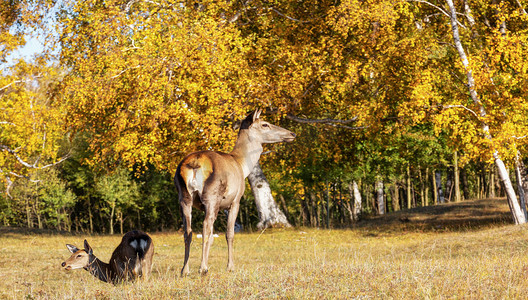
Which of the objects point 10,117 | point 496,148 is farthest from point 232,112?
point 10,117

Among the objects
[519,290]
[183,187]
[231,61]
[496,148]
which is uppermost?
[231,61]

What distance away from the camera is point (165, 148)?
88.9 ft

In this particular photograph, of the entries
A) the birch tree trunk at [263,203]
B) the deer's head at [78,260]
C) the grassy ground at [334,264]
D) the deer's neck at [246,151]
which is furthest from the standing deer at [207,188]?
the birch tree trunk at [263,203]

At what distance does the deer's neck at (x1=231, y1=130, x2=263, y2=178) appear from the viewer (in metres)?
12.3

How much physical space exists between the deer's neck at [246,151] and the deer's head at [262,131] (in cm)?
10

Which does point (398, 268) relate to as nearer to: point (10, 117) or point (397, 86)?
point (397, 86)

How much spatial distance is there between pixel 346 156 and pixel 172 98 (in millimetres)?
11375

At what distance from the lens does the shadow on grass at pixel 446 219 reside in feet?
89.3

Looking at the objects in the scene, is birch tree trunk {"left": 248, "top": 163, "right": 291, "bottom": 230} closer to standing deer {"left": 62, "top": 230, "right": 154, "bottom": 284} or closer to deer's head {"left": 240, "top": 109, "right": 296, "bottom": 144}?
deer's head {"left": 240, "top": 109, "right": 296, "bottom": 144}

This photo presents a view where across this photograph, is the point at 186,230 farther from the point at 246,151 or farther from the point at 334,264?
the point at 334,264

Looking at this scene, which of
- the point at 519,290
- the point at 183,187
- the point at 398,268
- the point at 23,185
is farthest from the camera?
the point at 23,185

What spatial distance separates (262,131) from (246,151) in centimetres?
56

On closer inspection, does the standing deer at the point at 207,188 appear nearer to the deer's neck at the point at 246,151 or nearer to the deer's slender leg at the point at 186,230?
the deer's slender leg at the point at 186,230

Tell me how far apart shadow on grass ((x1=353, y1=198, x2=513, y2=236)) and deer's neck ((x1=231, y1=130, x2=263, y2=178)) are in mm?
14412
